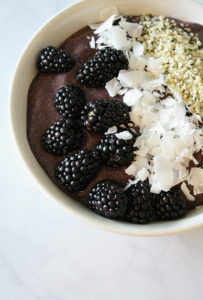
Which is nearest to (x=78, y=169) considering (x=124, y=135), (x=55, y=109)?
(x=124, y=135)

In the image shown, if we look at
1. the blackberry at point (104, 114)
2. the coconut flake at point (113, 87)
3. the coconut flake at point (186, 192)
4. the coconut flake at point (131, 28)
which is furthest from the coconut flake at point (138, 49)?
the coconut flake at point (186, 192)

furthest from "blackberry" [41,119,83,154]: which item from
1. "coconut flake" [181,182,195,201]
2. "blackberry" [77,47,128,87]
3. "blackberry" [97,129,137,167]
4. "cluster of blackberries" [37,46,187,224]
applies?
"coconut flake" [181,182,195,201]

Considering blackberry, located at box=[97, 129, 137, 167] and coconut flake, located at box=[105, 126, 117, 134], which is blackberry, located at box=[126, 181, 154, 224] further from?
coconut flake, located at box=[105, 126, 117, 134]

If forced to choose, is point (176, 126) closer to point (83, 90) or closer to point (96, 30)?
point (83, 90)

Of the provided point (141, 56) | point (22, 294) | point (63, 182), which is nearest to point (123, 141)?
point (63, 182)

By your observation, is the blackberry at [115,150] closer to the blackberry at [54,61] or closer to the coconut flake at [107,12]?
the blackberry at [54,61]

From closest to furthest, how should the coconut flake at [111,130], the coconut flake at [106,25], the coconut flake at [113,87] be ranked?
the coconut flake at [111,130], the coconut flake at [113,87], the coconut flake at [106,25]

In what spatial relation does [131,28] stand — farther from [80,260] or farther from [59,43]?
[80,260]
